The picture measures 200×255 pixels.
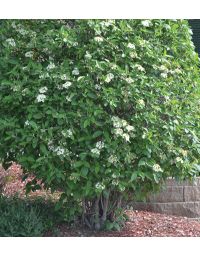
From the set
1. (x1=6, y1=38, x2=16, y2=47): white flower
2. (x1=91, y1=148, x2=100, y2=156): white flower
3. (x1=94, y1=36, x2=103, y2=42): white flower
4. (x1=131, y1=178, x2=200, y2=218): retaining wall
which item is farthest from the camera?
(x1=131, y1=178, x2=200, y2=218): retaining wall

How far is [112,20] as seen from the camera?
3.64 m

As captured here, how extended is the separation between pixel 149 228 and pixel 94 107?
1311 millimetres

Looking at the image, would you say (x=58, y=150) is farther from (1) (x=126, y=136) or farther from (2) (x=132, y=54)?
(2) (x=132, y=54)

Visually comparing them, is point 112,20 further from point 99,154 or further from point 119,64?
point 99,154

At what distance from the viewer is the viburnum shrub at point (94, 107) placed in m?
3.45

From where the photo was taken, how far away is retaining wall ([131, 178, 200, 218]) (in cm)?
461

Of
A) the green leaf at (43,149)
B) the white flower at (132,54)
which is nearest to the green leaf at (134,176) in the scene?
the green leaf at (43,149)

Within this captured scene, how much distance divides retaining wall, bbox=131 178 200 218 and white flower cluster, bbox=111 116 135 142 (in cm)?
127

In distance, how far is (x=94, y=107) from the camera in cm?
343

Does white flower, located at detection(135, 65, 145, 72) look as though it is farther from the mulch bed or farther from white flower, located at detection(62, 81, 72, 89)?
the mulch bed

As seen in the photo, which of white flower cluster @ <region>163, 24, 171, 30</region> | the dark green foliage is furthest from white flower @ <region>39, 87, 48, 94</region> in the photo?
white flower cluster @ <region>163, 24, 171, 30</region>

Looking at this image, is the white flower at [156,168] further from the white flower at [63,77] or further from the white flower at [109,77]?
the white flower at [63,77]

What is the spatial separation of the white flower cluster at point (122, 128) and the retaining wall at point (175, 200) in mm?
1271

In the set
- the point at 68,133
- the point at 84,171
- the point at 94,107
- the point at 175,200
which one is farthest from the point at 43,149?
the point at 175,200
